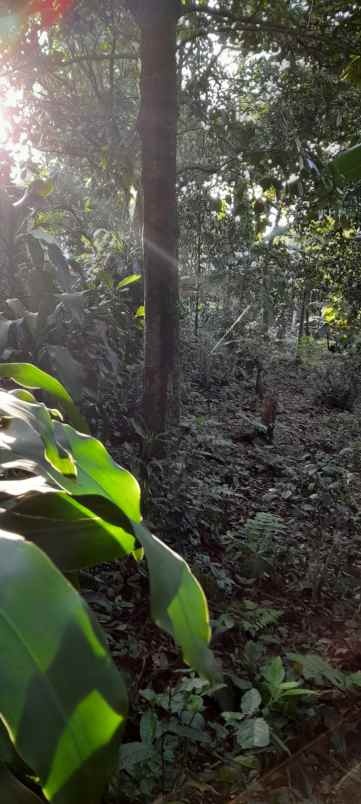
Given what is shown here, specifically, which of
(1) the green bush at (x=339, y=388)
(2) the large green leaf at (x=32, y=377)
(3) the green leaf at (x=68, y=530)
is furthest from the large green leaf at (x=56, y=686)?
(1) the green bush at (x=339, y=388)

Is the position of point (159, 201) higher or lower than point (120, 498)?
higher

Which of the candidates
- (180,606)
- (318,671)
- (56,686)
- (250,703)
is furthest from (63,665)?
(318,671)

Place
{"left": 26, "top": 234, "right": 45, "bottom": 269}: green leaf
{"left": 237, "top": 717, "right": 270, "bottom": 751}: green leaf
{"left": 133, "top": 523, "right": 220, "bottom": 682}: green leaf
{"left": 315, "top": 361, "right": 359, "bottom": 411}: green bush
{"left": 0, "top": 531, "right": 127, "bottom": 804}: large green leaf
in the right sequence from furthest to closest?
{"left": 315, "top": 361, "right": 359, "bottom": 411}: green bush → {"left": 26, "top": 234, "right": 45, "bottom": 269}: green leaf → {"left": 237, "top": 717, "right": 270, "bottom": 751}: green leaf → {"left": 133, "top": 523, "right": 220, "bottom": 682}: green leaf → {"left": 0, "top": 531, "right": 127, "bottom": 804}: large green leaf

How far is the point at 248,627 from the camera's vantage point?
1.85 m

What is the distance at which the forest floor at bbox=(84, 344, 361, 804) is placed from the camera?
129cm

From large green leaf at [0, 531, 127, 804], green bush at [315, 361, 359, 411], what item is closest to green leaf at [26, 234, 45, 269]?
large green leaf at [0, 531, 127, 804]

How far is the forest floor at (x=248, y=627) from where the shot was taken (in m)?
1.29

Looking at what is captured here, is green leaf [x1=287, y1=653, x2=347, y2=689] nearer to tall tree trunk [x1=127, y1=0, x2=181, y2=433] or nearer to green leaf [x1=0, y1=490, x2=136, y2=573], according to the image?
green leaf [x1=0, y1=490, x2=136, y2=573]

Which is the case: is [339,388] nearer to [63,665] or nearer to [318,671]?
[318,671]

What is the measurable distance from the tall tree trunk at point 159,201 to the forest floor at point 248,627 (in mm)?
346

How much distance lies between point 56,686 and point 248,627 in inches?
56.5

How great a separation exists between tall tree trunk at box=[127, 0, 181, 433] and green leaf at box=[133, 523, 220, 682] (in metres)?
2.65

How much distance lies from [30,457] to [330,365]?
25.1 ft

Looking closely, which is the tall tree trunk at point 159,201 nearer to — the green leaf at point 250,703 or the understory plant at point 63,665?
the green leaf at point 250,703
